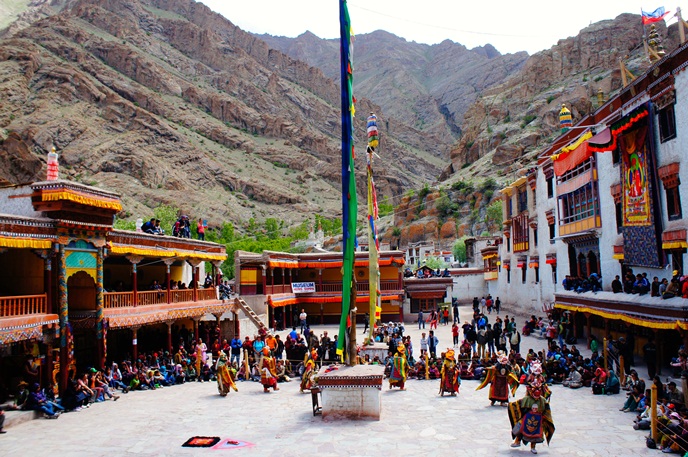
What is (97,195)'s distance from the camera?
1823cm

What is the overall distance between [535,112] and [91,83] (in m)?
89.7

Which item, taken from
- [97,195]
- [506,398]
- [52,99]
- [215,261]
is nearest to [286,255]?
[215,261]

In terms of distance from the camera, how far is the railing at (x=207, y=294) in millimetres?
26266

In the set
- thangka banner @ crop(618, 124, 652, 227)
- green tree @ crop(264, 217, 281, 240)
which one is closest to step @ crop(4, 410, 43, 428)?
thangka banner @ crop(618, 124, 652, 227)

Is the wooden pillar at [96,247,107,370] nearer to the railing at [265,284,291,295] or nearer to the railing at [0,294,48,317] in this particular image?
the railing at [0,294,48,317]

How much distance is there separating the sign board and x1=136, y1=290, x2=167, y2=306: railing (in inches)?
634

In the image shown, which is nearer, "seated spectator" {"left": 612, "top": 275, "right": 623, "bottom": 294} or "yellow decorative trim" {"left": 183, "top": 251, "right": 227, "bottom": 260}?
"seated spectator" {"left": 612, "top": 275, "right": 623, "bottom": 294}

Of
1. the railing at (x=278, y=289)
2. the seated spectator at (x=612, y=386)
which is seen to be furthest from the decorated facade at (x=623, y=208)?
the railing at (x=278, y=289)

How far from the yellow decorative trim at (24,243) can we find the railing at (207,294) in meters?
10.1

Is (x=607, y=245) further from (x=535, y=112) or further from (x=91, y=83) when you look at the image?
(x=91, y=83)

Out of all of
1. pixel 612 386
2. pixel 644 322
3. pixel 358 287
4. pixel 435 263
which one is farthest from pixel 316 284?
pixel 435 263

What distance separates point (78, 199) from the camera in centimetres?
1727

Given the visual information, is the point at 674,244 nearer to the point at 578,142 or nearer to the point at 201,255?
the point at 578,142

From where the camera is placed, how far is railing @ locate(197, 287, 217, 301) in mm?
26266
